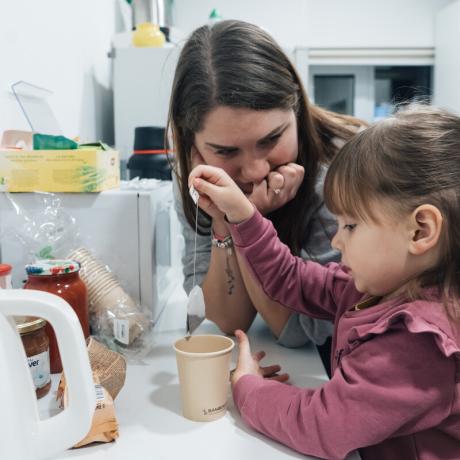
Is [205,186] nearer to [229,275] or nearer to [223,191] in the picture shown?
[223,191]

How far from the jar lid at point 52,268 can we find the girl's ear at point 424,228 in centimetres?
51

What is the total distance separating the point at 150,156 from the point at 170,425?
43.9 inches

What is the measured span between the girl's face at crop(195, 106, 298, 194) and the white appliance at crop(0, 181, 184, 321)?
0.16 meters

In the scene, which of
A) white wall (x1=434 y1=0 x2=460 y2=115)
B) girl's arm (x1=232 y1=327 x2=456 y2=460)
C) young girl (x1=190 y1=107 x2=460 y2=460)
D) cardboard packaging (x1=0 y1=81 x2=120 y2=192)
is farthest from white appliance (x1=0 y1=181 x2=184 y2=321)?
white wall (x1=434 y1=0 x2=460 y2=115)

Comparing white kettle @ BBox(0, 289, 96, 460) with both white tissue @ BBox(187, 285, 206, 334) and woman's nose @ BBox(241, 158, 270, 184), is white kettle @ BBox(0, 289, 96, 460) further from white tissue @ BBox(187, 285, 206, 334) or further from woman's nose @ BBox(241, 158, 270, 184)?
woman's nose @ BBox(241, 158, 270, 184)

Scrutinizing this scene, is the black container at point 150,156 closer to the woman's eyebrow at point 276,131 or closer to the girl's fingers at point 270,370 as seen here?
the woman's eyebrow at point 276,131

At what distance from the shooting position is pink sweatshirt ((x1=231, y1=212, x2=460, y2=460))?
57 centimetres

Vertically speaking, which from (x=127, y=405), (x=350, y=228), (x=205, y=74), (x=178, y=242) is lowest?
(x=127, y=405)

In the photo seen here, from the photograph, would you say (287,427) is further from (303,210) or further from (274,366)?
(303,210)

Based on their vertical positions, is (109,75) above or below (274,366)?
above

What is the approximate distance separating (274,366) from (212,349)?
13 centimetres

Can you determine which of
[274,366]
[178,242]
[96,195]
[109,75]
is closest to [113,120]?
[109,75]

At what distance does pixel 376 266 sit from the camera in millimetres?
662

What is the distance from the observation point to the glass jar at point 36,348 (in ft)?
2.16
